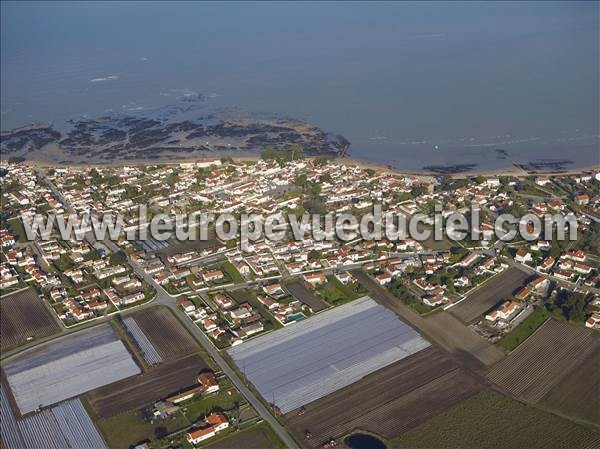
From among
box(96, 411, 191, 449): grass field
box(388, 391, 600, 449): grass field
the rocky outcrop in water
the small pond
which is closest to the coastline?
the rocky outcrop in water

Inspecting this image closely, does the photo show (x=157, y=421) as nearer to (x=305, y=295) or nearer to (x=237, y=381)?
(x=237, y=381)

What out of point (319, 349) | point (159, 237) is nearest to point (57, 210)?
point (159, 237)

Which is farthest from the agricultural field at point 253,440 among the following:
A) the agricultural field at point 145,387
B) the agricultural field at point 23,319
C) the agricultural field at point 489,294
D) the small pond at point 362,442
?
the agricultural field at point 23,319

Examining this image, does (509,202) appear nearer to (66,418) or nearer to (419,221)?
(419,221)

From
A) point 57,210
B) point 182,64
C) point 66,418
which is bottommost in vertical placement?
point 66,418

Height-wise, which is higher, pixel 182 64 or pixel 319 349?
pixel 182 64

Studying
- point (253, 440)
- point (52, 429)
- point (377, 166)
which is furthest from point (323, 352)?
point (377, 166)
